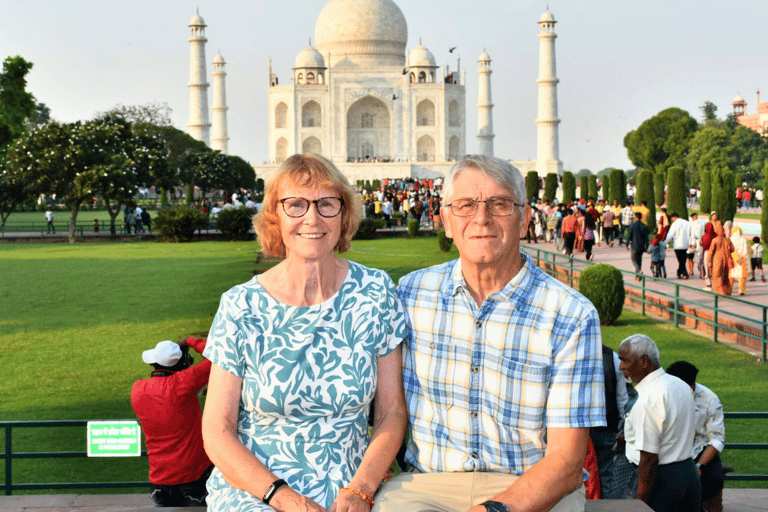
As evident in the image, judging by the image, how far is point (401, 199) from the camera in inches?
1126

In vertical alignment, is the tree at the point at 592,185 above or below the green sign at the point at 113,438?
above

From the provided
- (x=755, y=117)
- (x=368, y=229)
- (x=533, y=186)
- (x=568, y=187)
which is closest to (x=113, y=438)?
(x=368, y=229)

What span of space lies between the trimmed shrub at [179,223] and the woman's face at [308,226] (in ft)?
61.9

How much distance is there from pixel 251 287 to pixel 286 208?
23cm

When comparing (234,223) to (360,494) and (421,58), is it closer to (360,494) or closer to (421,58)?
(360,494)

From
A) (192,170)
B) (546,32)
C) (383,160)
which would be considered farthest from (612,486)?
(383,160)

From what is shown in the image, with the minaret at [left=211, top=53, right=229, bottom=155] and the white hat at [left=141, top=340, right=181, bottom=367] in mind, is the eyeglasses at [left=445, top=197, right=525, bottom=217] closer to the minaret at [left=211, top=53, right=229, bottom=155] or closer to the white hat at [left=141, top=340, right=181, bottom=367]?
the white hat at [left=141, top=340, right=181, bottom=367]

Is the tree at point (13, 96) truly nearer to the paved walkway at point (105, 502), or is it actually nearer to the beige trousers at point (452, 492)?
the paved walkway at point (105, 502)

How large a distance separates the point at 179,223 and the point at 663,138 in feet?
94.7

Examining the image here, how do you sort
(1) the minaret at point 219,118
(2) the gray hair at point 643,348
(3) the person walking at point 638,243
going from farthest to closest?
(1) the minaret at point 219,118
(3) the person walking at point 638,243
(2) the gray hair at point 643,348

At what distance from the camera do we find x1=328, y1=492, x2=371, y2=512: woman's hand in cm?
213

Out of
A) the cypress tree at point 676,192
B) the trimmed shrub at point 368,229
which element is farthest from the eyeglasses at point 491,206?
the trimmed shrub at point 368,229

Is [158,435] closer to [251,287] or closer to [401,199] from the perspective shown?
[251,287]

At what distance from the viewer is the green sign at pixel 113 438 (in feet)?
11.3
